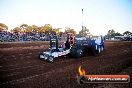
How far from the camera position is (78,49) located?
12.2 metres

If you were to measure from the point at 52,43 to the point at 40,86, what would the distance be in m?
4.99

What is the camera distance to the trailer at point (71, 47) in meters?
11.2

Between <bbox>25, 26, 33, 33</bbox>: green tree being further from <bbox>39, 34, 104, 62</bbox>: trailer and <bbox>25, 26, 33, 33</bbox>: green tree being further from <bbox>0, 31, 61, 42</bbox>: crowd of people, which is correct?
<bbox>39, 34, 104, 62</bbox>: trailer

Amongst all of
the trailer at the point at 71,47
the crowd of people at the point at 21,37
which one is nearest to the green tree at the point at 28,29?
the crowd of people at the point at 21,37

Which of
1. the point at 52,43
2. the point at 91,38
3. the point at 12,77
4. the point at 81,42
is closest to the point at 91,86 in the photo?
the point at 12,77

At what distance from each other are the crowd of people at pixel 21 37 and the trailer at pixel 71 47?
10.1 metres

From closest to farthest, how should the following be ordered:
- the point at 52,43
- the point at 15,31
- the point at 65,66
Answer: the point at 65,66 < the point at 52,43 < the point at 15,31

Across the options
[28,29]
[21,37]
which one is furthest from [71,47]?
[28,29]

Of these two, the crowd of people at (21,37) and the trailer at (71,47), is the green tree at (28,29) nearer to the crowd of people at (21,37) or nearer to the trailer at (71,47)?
the crowd of people at (21,37)

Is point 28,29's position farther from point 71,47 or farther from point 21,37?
point 71,47

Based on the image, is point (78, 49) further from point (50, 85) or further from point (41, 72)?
point (50, 85)

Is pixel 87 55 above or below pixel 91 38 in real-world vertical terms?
below

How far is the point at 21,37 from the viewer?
78.5ft

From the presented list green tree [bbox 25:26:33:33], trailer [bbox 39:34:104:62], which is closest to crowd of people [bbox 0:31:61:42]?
green tree [bbox 25:26:33:33]
